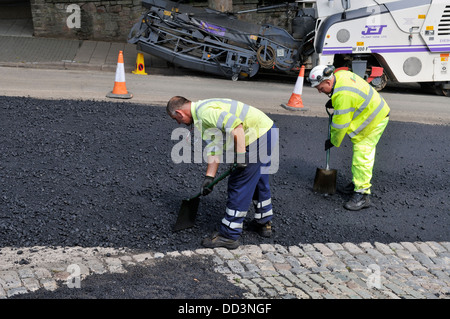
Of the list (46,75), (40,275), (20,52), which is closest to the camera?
(40,275)

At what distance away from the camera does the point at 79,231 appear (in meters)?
4.86

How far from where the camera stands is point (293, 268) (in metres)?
4.63

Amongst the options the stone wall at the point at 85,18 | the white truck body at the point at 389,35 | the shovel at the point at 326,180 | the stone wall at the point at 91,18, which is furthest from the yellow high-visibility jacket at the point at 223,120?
the stone wall at the point at 85,18

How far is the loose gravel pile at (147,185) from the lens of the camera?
196 inches

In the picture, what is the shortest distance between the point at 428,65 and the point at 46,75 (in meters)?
7.72

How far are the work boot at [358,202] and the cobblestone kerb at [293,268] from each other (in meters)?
0.68

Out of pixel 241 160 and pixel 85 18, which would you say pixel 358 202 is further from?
pixel 85 18

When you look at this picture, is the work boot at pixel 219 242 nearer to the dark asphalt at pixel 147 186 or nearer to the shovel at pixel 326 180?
the dark asphalt at pixel 147 186

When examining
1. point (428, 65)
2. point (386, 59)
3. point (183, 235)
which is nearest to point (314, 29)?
point (386, 59)

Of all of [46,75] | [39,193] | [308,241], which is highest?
[46,75]

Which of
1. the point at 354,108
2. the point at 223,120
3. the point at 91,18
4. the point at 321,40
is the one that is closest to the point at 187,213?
the point at 223,120

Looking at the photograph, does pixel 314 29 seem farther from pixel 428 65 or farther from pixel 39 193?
pixel 39 193

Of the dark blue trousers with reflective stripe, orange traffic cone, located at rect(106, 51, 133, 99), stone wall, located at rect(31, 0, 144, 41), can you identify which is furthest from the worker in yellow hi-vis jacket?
stone wall, located at rect(31, 0, 144, 41)

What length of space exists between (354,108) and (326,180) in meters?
0.92
